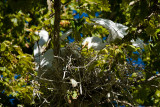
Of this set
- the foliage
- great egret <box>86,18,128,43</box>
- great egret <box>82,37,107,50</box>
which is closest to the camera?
the foliage

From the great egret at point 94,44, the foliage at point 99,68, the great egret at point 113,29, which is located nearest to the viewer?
the foliage at point 99,68

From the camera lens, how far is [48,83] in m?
2.17

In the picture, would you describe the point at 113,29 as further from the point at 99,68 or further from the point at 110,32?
the point at 99,68

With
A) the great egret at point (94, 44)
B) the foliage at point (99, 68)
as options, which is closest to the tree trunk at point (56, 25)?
the foliage at point (99, 68)

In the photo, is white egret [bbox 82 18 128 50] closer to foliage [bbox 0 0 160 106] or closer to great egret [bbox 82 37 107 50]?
great egret [bbox 82 37 107 50]

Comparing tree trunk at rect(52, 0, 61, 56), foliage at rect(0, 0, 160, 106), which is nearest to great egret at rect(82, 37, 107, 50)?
foliage at rect(0, 0, 160, 106)

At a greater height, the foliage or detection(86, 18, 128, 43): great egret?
detection(86, 18, 128, 43): great egret

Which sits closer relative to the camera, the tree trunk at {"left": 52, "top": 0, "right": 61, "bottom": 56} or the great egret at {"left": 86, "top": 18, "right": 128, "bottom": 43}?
the tree trunk at {"left": 52, "top": 0, "right": 61, "bottom": 56}

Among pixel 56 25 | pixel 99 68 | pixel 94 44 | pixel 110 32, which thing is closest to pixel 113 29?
pixel 110 32

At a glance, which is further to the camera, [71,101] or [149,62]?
[149,62]

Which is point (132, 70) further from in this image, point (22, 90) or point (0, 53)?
point (0, 53)

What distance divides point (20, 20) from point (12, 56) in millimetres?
592

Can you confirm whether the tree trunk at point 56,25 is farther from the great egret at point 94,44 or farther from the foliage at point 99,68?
the great egret at point 94,44

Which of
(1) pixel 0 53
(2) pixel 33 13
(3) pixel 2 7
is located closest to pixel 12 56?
(1) pixel 0 53
